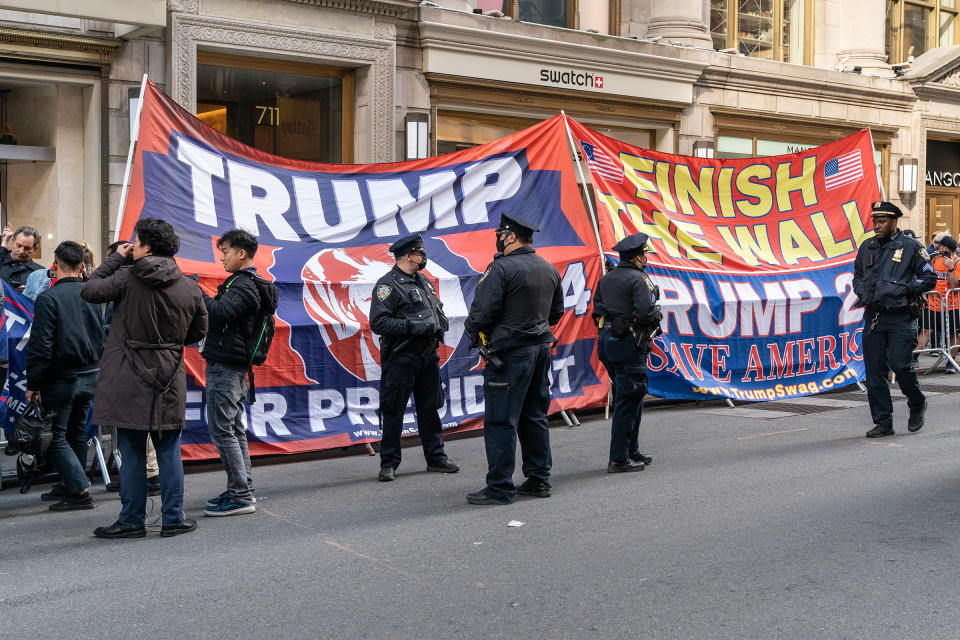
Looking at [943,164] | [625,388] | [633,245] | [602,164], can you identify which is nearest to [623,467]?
[625,388]

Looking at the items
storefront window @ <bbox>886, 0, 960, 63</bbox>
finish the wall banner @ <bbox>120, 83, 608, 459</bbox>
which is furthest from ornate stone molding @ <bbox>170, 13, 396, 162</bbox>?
storefront window @ <bbox>886, 0, 960, 63</bbox>

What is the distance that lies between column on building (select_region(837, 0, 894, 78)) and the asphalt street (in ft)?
46.0

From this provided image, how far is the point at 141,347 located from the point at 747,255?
25.2 feet

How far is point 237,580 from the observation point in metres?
5.50

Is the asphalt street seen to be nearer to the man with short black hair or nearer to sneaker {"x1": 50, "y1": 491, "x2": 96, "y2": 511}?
sneaker {"x1": 50, "y1": 491, "x2": 96, "y2": 511}

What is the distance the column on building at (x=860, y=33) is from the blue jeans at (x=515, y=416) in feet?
52.0

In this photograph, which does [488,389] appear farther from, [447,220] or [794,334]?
[794,334]

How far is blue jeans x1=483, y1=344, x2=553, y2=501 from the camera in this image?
7293 mm

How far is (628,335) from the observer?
27.3 ft

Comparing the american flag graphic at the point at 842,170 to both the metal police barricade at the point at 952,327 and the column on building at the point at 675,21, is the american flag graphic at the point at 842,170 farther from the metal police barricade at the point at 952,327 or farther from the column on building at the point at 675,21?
the column on building at the point at 675,21

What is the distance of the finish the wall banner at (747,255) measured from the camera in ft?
37.0

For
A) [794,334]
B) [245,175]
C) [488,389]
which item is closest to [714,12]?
[794,334]

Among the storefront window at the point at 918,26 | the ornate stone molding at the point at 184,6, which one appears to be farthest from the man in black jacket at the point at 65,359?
the storefront window at the point at 918,26

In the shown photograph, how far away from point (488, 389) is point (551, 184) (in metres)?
4.06
